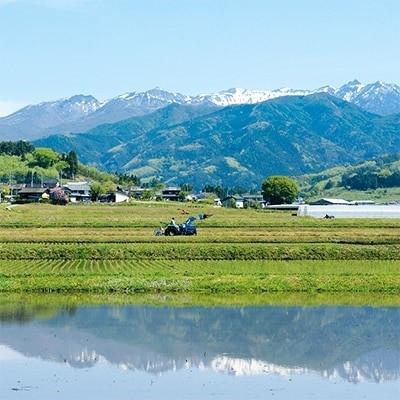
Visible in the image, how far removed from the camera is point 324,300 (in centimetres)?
3228

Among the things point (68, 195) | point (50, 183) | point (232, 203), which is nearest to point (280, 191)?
point (232, 203)

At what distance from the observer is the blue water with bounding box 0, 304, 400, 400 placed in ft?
65.1

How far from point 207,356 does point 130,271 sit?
15771 millimetres

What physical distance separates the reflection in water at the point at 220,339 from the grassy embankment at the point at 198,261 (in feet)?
14.8

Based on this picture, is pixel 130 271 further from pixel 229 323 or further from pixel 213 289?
pixel 229 323

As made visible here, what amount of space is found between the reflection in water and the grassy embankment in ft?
14.8

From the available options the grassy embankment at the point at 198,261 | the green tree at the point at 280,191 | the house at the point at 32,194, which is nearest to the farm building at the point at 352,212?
the grassy embankment at the point at 198,261

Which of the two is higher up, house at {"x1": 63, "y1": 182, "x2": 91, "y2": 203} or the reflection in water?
house at {"x1": 63, "y1": 182, "x2": 91, "y2": 203}

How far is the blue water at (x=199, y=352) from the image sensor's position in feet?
65.1

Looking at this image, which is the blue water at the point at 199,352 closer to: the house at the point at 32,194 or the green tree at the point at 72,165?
the house at the point at 32,194

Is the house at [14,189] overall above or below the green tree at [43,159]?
below

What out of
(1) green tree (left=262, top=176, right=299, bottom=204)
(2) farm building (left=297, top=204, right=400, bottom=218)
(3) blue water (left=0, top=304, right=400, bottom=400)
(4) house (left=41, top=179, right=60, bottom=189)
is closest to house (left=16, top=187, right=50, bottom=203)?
(4) house (left=41, top=179, right=60, bottom=189)

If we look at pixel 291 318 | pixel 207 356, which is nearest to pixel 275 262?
pixel 291 318

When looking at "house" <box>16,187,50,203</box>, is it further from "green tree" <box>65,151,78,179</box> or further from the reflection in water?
the reflection in water
